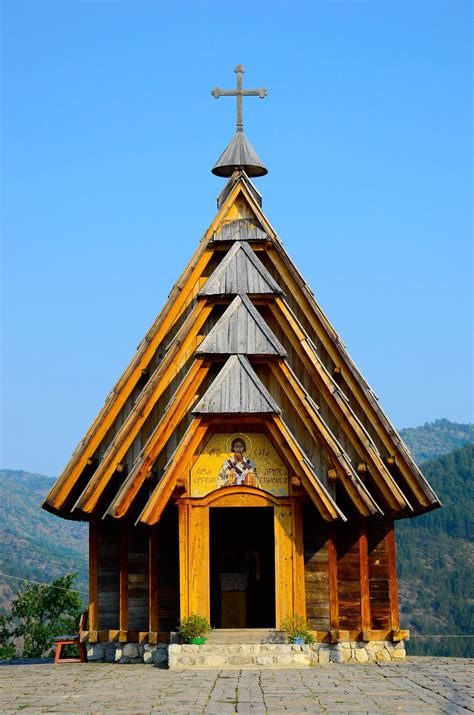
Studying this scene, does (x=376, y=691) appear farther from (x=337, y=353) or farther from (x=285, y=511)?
(x=337, y=353)

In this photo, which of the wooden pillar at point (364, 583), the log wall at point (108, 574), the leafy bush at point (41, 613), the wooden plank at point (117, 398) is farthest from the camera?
the leafy bush at point (41, 613)

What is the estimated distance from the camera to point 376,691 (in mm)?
16516

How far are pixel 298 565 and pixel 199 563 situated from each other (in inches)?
68.0

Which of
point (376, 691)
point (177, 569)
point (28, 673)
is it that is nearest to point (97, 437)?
point (177, 569)

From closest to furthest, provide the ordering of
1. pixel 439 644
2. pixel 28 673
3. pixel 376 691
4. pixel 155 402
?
pixel 376 691 < pixel 28 673 < pixel 155 402 < pixel 439 644

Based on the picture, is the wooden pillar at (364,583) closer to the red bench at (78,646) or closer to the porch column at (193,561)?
the porch column at (193,561)

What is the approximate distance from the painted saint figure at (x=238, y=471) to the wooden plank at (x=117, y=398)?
2728mm

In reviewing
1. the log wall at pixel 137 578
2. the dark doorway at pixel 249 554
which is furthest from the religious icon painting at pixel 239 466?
the dark doorway at pixel 249 554

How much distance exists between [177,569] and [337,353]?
5101mm

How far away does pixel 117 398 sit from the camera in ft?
74.9

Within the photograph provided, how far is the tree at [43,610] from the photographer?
43.2 metres

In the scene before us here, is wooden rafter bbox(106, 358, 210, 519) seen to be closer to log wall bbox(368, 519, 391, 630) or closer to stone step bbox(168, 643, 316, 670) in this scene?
stone step bbox(168, 643, 316, 670)

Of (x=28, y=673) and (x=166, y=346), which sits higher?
(x=166, y=346)

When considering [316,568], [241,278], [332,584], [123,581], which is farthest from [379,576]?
[241,278]
